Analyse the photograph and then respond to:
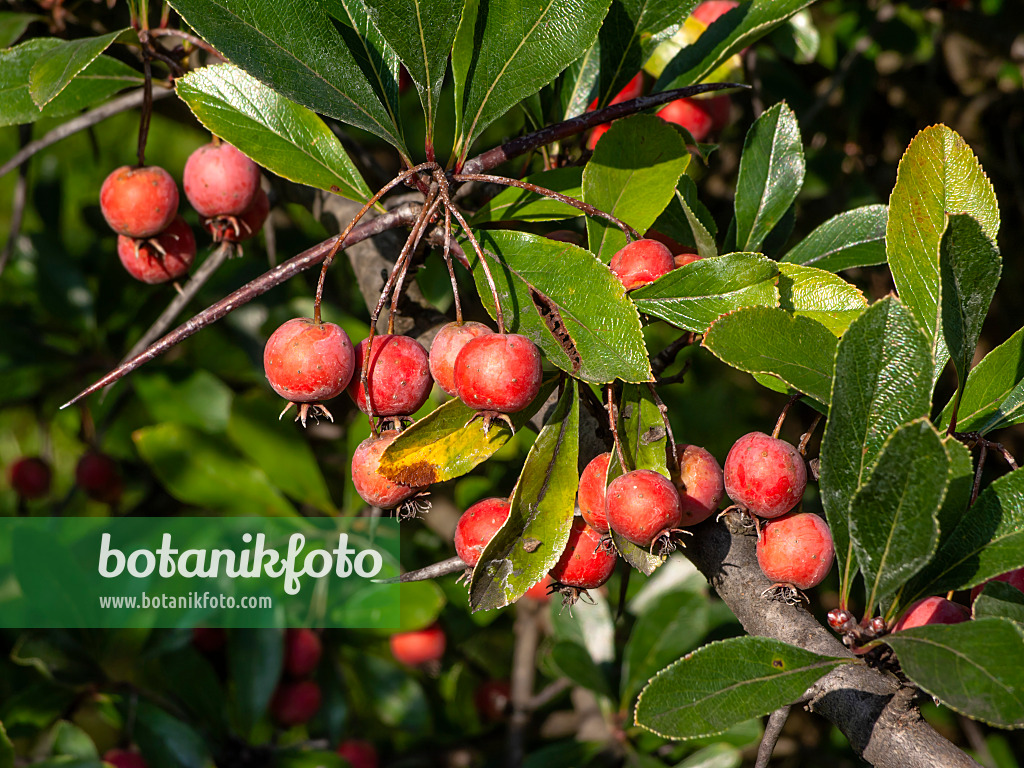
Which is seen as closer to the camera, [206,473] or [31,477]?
[206,473]

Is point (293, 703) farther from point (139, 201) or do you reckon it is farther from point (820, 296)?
point (820, 296)

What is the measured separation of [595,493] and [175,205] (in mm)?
710

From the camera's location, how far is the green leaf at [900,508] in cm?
59

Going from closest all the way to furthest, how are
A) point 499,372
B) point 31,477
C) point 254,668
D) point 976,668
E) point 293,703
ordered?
point 976,668 → point 499,372 → point 254,668 → point 293,703 → point 31,477

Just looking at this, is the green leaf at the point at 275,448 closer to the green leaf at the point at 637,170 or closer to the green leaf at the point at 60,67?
the green leaf at the point at 60,67

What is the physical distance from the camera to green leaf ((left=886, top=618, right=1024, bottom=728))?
560 millimetres

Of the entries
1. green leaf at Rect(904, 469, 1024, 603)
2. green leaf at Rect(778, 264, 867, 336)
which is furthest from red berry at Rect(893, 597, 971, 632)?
→ green leaf at Rect(778, 264, 867, 336)

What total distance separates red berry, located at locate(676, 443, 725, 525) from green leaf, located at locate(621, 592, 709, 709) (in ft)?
3.11

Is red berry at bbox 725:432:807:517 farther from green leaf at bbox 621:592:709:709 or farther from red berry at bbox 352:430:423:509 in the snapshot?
green leaf at bbox 621:592:709:709

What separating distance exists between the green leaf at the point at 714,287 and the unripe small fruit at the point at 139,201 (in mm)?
690

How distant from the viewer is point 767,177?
998 millimetres

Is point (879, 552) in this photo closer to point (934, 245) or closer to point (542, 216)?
point (934, 245)

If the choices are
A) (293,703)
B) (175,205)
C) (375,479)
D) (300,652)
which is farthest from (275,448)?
(375,479)

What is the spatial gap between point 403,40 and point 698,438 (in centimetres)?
150
